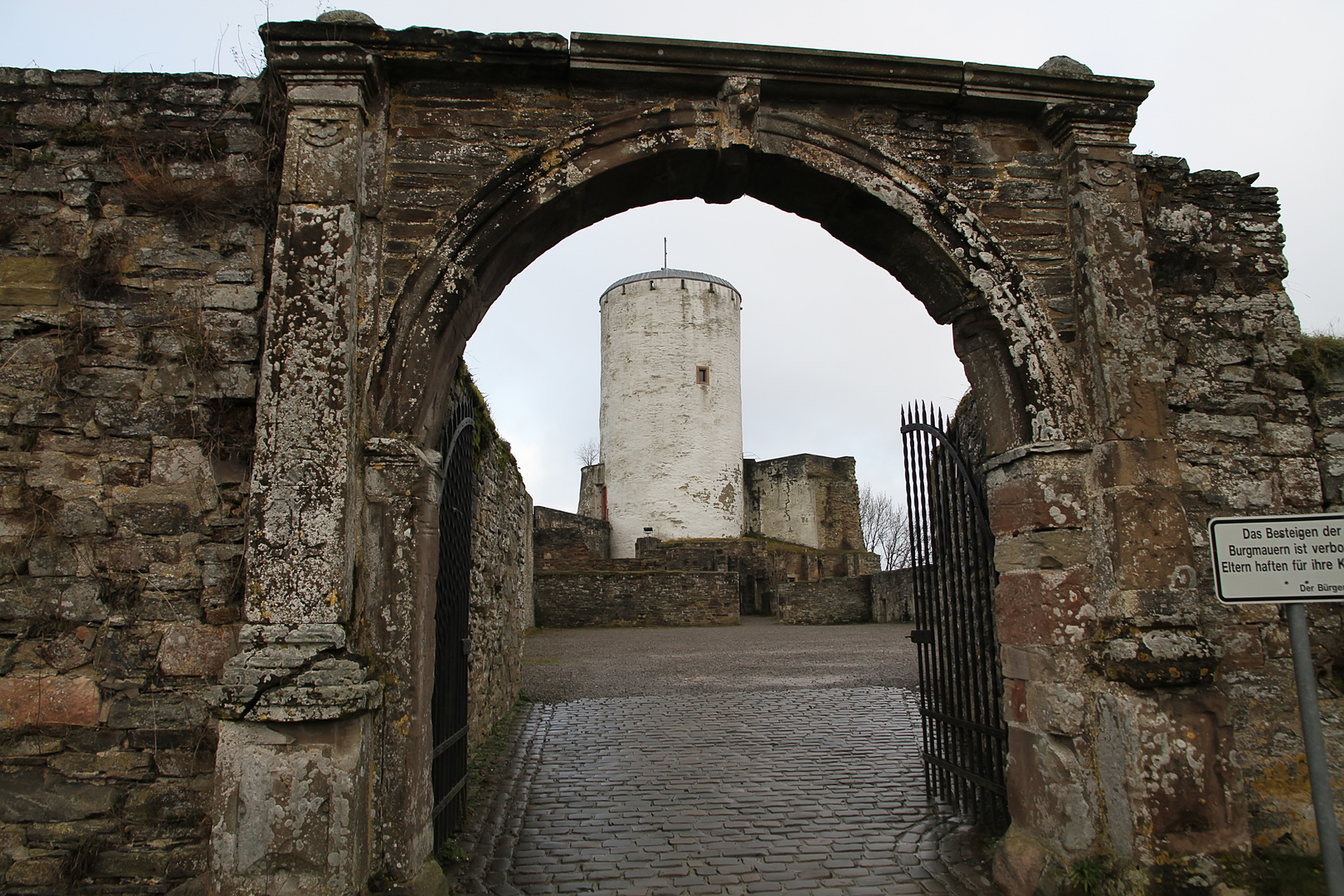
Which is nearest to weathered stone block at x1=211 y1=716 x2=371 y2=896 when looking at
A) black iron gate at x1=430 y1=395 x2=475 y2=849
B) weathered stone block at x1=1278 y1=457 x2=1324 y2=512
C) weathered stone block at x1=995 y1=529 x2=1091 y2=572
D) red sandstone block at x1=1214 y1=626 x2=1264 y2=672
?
black iron gate at x1=430 y1=395 x2=475 y2=849

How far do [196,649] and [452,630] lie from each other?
1.39 meters

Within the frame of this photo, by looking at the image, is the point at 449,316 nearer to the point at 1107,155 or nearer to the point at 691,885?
the point at 691,885

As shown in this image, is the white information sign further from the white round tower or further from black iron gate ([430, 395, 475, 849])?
the white round tower

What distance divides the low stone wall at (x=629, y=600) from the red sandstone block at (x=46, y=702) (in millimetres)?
17197

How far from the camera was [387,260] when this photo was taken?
3.81 meters

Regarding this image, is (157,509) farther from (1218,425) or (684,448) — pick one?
(684,448)

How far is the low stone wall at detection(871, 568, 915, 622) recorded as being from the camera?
19.8m

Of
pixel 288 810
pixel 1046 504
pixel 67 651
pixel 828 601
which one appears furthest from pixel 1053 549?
pixel 828 601

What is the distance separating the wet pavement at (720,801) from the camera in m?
4.13

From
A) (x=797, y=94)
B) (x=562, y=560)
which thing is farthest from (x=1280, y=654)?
(x=562, y=560)

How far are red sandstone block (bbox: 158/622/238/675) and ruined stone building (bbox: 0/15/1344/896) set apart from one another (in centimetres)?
1

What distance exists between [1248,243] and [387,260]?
4379mm

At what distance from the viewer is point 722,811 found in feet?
16.9

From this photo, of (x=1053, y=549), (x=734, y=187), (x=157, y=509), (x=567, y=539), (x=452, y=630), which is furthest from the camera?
(x=567, y=539)
